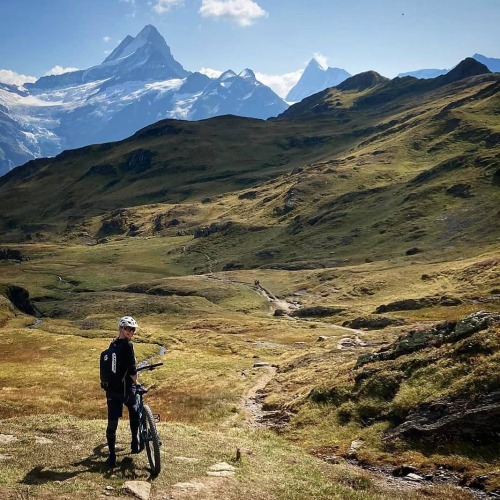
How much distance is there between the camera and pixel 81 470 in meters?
16.8

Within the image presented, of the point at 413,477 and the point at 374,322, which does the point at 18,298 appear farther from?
the point at 413,477

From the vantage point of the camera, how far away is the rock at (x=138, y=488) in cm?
1491

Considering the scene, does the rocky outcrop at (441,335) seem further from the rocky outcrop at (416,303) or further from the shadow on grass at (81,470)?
the rocky outcrop at (416,303)

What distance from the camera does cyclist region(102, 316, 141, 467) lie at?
56.9 feet

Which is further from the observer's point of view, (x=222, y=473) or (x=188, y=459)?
(x=188, y=459)

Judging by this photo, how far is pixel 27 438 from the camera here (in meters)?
20.6

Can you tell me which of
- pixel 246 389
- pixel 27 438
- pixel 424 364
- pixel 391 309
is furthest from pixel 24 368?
pixel 391 309

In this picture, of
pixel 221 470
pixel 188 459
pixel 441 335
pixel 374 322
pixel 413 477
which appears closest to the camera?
pixel 221 470

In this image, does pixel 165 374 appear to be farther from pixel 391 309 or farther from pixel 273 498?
pixel 391 309

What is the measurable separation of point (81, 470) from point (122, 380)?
10.2ft

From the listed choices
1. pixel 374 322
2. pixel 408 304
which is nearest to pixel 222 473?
pixel 374 322

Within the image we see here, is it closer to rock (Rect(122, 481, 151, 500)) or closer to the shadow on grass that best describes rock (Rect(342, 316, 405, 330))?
the shadow on grass

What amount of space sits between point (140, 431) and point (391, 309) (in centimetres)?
12040

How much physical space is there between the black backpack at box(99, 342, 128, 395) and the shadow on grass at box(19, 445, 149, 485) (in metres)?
2.48
